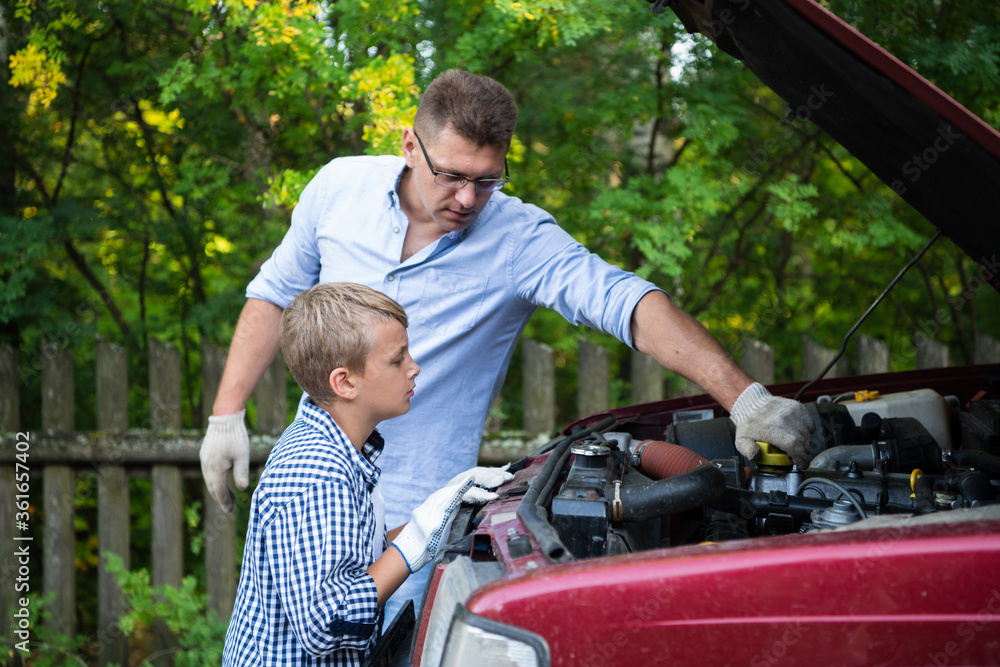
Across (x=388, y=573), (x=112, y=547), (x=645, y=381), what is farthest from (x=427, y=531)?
(x=112, y=547)

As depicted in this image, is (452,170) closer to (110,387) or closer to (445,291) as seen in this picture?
(445,291)

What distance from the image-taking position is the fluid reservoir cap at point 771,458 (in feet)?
6.84

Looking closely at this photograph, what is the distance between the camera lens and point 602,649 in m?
1.21

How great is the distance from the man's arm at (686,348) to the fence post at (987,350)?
2472mm

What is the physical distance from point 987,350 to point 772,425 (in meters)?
2.60

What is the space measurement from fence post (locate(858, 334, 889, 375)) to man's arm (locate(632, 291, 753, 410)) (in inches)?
86.0

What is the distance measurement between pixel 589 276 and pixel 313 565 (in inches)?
50.7

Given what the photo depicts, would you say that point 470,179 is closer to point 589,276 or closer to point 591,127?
point 589,276

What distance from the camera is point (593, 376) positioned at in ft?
13.6

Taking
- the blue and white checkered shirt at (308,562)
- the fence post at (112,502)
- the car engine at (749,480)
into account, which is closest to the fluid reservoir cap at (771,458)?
the car engine at (749,480)

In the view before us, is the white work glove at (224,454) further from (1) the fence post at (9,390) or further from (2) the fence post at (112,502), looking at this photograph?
(1) the fence post at (9,390)

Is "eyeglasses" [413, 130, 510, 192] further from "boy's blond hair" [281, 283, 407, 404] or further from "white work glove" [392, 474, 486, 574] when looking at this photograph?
"white work glove" [392, 474, 486, 574]

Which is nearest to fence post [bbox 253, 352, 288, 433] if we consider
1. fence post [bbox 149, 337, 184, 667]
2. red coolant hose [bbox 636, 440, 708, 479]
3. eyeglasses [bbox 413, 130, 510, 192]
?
fence post [bbox 149, 337, 184, 667]

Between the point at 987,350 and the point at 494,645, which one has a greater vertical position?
the point at 987,350
